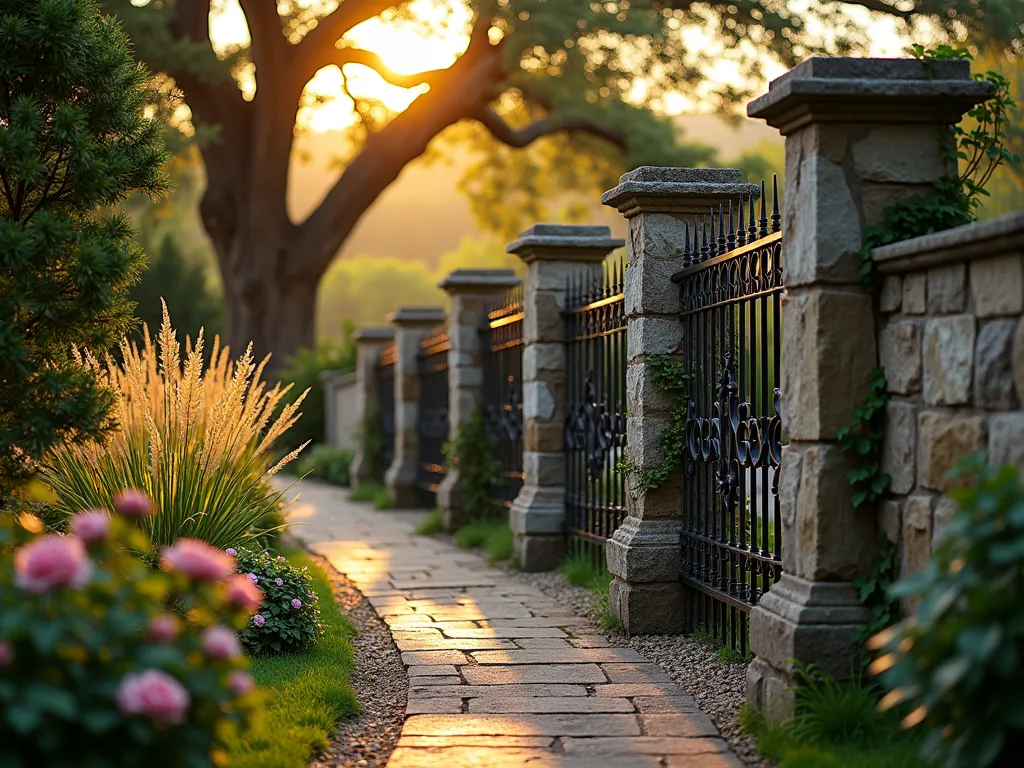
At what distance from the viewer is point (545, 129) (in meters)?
22.2

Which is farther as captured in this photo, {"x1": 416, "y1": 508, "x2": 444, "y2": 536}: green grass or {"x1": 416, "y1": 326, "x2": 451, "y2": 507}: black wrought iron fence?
{"x1": 416, "y1": 326, "x2": 451, "y2": 507}: black wrought iron fence

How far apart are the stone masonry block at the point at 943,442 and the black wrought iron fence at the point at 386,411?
11368mm

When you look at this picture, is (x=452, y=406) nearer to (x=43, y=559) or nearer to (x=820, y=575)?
(x=820, y=575)

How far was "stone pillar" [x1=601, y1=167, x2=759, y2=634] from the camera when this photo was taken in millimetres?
6227

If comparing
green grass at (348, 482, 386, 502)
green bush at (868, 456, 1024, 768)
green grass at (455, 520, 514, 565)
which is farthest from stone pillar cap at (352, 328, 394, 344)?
green bush at (868, 456, 1024, 768)

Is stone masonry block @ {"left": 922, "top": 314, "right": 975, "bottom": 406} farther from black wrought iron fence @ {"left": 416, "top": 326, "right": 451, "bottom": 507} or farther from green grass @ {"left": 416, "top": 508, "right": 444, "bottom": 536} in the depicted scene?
black wrought iron fence @ {"left": 416, "top": 326, "right": 451, "bottom": 507}

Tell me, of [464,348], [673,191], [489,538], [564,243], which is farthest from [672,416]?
[464,348]

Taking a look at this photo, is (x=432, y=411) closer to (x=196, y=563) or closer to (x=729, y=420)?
(x=729, y=420)

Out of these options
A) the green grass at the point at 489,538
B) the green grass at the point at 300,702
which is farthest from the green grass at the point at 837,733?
the green grass at the point at 489,538

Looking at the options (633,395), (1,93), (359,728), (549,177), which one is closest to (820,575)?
(359,728)

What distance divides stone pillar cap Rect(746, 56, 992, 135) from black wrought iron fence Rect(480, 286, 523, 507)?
17.6 ft

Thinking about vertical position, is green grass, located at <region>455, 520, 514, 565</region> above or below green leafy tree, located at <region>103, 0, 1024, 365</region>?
below

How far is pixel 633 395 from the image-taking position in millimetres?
6457

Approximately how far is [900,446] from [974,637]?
149 cm
